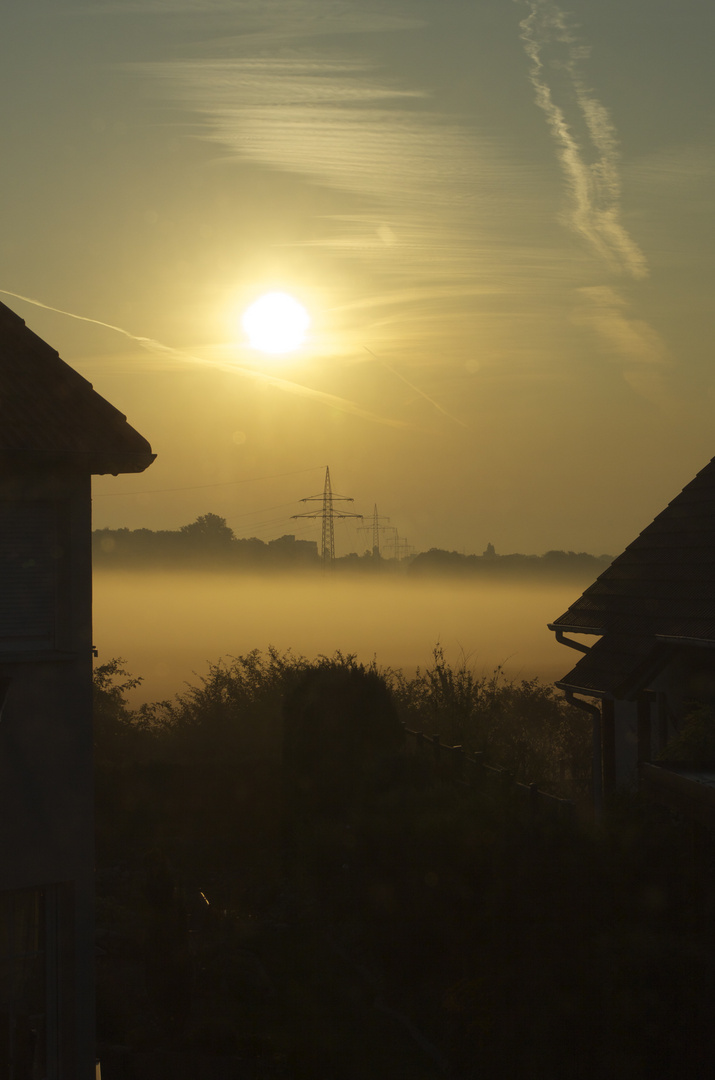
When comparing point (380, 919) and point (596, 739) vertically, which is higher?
point (596, 739)

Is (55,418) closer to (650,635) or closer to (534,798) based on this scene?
(534,798)

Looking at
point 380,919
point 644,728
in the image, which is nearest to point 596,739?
point 644,728

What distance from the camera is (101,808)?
1781 centimetres

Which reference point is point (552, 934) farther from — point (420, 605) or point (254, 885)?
point (420, 605)

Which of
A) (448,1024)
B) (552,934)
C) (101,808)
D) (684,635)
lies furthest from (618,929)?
(101,808)

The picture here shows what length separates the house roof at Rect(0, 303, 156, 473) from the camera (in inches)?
276

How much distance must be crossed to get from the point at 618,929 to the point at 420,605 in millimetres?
145917

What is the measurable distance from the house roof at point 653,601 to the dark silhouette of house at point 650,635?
0.02m

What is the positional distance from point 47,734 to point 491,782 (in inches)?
281

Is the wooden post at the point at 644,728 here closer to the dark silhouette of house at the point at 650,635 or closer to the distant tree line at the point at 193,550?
the dark silhouette of house at the point at 650,635

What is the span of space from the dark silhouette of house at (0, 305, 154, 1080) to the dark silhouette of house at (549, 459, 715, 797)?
21.6 feet

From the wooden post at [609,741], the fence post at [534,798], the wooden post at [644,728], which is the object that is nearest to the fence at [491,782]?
the fence post at [534,798]

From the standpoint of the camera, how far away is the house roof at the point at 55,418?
700 cm

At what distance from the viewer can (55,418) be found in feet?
24.1
